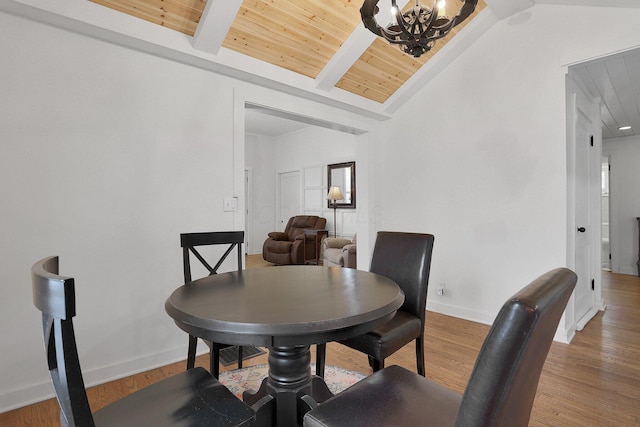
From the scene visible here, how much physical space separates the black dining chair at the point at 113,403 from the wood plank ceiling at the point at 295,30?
1.83m

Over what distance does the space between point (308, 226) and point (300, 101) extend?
11.7 ft

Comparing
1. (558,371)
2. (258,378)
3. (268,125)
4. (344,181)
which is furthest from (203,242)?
(268,125)

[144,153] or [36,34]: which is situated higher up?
[36,34]

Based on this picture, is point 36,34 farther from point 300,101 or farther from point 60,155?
point 300,101

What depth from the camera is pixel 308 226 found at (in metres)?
6.46

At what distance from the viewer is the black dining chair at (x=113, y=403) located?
752 millimetres

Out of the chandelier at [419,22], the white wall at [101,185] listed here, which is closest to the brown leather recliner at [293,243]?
the white wall at [101,185]

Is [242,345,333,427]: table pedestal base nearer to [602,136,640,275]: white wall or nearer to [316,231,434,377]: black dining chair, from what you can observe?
[316,231,434,377]: black dining chair

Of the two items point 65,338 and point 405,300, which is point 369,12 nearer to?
point 405,300

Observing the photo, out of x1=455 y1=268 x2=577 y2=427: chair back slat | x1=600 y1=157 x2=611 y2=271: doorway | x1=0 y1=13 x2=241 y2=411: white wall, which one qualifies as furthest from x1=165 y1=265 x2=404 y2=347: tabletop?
x1=600 y1=157 x2=611 y2=271: doorway

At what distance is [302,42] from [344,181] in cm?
366

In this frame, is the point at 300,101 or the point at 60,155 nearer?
the point at 60,155

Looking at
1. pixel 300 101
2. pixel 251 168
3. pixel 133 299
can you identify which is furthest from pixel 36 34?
pixel 251 168

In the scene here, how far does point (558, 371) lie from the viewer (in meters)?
2.22
